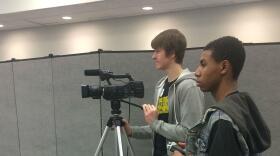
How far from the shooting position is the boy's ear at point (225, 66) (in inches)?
43.1

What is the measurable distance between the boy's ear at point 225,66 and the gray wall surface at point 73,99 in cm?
107

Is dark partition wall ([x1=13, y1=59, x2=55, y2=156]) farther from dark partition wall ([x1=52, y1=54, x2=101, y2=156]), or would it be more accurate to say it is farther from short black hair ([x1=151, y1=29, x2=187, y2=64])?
short black hair ([x1=151, y1=29, x2=187, y2=64])

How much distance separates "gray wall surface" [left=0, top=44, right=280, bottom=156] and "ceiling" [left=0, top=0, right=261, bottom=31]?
949mm

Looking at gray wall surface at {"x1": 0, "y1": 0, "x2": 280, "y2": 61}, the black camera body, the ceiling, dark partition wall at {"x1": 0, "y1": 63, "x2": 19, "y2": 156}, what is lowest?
dark partition wall at {"x1": 0, "y1": 63, "x2": 19, "y2": 156}

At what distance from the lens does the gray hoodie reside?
1616mm

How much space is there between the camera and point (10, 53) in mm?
5004

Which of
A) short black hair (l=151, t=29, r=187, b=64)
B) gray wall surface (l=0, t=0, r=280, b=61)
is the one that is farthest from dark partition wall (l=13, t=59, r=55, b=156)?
gray wall surface (l=0, t=0, r=280, b=61)

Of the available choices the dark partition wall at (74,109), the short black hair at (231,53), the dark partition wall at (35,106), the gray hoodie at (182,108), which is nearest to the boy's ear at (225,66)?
the short black hair at (231,53)

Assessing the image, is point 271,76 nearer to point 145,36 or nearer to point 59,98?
point 59,98

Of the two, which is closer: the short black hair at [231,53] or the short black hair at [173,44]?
the short black hair at [231,53]

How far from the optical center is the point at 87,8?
3.71 meters

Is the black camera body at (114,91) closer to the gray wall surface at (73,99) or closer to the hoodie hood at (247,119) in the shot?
the gray wall surface at (73,99)

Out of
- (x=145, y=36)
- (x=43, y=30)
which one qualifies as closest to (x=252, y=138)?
(x=145, y=36)

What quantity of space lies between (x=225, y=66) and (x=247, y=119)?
169mm
